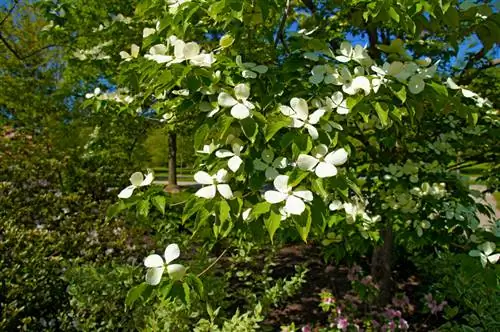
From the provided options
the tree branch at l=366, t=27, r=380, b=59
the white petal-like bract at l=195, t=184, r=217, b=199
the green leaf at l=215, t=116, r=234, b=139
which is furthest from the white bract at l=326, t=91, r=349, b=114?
the tree branch at l=366, t=27, r=380, b=59

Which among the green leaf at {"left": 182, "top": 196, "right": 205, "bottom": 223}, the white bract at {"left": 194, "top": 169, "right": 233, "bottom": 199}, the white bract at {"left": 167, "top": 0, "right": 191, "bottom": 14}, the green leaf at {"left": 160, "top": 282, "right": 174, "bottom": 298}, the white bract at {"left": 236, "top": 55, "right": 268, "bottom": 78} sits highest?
the white bract at {"left": 167, "top": 0, "right": 191, "bottom": 14}

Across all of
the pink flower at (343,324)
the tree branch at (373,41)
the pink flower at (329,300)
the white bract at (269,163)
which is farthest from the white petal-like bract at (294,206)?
the pink flower at (329,300)

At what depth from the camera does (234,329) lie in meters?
2.32

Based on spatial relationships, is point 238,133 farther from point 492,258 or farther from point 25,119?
point 25,119

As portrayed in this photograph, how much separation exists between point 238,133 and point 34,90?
5018mm

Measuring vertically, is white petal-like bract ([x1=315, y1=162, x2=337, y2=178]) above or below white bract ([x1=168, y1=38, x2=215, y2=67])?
below

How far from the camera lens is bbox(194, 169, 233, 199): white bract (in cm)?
116

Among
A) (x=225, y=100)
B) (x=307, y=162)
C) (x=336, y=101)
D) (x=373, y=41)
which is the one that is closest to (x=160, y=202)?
(x=225, y=100)

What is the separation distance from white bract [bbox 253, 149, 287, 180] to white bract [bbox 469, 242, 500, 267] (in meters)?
0.85

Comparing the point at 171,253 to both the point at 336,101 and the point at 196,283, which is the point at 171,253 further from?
the point at 336,101

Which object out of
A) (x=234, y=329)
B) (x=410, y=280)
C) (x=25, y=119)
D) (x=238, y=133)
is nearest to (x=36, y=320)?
(x=234, y=329)

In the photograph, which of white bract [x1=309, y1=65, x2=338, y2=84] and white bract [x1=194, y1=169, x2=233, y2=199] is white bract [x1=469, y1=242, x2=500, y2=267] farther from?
white bract [x1=194, y1=169, x2=233, y2=199]

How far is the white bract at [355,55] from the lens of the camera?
4.53 feet

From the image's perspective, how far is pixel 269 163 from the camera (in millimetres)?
1222
